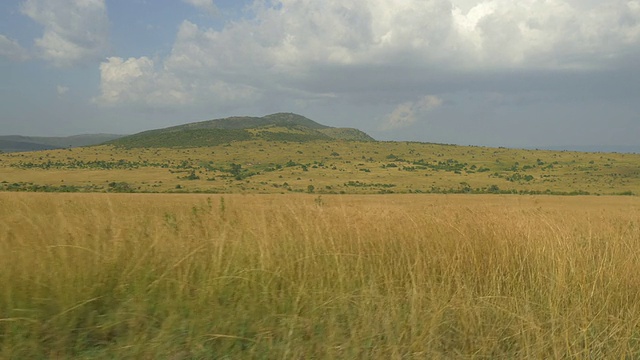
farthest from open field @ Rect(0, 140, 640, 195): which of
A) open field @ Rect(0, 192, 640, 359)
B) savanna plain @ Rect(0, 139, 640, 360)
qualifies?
open field @ Rect(0, 192, 640, 359)

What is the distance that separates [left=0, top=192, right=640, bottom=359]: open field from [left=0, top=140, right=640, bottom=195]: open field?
31.3 metres

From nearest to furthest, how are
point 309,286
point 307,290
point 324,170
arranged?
point 307,290 < point 309,286 < point 324,170

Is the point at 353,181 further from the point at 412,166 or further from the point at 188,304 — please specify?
the point at 188,304

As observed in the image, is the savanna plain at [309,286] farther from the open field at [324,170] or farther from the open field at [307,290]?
the open field at [324,170]

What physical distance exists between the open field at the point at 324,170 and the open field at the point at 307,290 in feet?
103

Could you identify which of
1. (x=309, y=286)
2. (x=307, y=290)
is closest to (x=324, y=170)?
(x=309, y=286)

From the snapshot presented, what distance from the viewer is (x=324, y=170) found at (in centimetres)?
5975

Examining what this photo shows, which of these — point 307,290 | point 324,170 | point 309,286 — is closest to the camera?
point 307,290

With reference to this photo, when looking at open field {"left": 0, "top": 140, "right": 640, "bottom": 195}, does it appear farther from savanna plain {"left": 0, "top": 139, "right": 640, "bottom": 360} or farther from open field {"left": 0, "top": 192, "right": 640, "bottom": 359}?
open field {"left": 0, "top": 192, "right": 640, "bottom": 359}

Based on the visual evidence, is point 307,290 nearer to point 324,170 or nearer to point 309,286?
point 309,286

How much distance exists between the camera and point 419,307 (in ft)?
13.6

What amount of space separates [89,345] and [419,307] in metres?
2.64

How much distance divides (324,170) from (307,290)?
55265 millimetres

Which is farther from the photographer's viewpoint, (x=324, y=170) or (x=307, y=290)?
(x=324, y=170)
